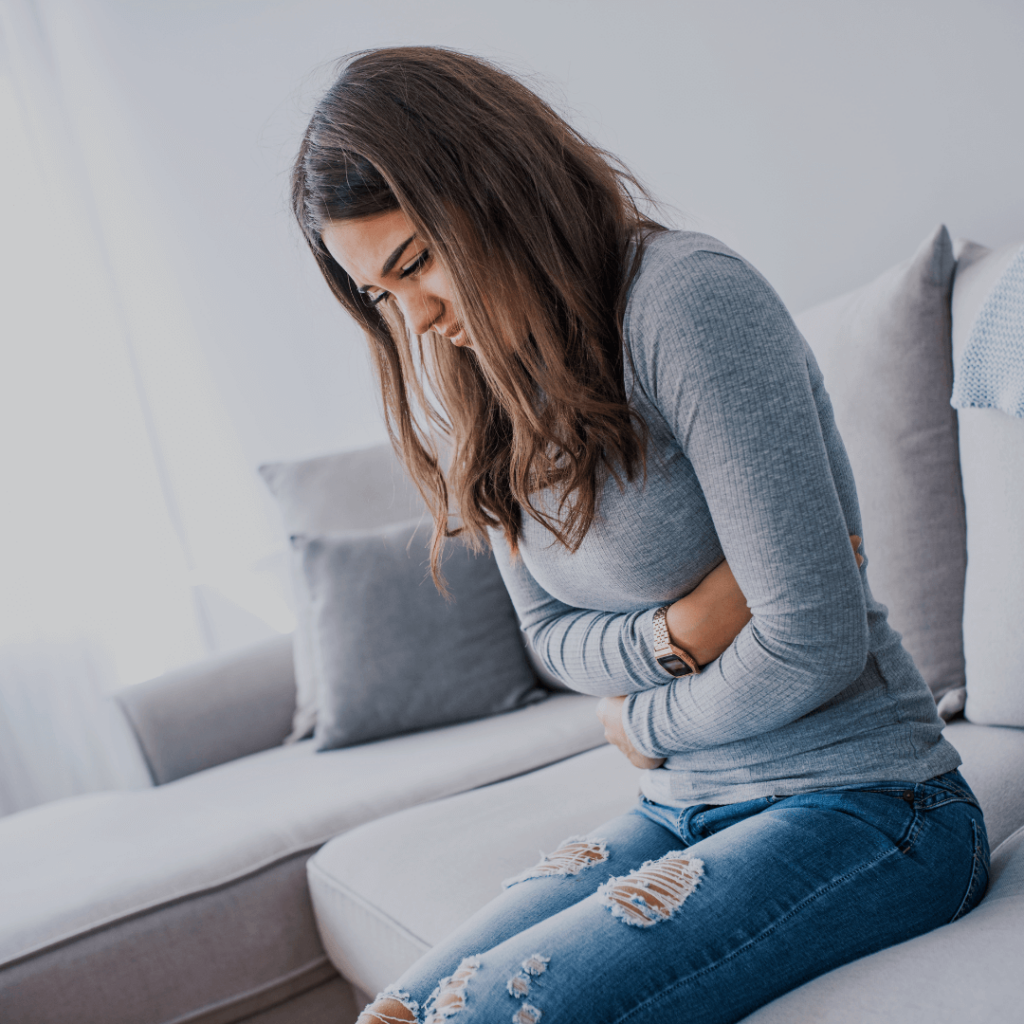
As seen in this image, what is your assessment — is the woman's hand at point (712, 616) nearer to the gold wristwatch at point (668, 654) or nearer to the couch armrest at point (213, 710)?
the gold wristwatch at point (668, 654)

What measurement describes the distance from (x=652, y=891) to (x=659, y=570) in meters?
0.28

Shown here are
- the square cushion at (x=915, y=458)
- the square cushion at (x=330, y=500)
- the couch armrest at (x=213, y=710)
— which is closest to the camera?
the square cushion at (x=915, y=458)

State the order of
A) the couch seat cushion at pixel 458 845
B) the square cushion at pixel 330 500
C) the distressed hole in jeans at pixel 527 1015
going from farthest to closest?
the square cushion at pixel 330 500, the couch seat cushion at pixel 458 845, the distressed hole in jeans at pixel 527 1015

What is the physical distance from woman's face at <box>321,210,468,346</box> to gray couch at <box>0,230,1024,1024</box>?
626 mm

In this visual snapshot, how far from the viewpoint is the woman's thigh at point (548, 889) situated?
0.78m

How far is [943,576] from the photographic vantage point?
1174mm

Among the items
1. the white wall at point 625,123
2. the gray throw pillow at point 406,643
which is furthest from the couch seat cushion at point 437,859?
the white wall at point 625,123

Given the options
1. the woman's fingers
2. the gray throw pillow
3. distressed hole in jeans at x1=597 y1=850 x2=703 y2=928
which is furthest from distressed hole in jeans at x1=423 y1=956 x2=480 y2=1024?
the gray throw pillow

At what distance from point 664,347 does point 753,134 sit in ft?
3.41

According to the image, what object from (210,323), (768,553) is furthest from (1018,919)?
(210,323)

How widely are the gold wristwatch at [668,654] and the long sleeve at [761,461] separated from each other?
0.21 feet

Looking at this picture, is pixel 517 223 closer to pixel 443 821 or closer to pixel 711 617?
pixel 711 617

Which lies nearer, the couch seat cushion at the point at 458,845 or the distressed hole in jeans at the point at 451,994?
the distressed hole in jeans at the point at 451,994

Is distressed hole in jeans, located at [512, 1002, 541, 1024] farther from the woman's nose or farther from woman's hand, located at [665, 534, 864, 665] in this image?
the woman's nose
